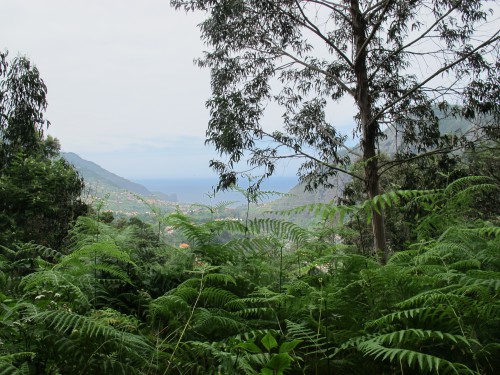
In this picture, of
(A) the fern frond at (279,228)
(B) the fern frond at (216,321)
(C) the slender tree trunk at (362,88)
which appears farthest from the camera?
(C) the slender tree trunk at (362,88)

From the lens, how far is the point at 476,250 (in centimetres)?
203

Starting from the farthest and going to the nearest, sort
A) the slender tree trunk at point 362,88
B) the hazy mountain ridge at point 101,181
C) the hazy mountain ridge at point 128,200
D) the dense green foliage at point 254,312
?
1. the slender tree trunk at point 362,88
2. the hazy mountain ridge at point 101,181
3. the hazy mountain ridge at point 128,200
4. the dense green foliage at point 254,312

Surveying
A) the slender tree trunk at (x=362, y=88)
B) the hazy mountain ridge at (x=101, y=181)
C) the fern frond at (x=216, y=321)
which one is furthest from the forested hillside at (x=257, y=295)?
the slender tree trunk at (x=362, y=88)

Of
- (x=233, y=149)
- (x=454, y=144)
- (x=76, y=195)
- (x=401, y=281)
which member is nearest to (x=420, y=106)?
(x=454, y=144)

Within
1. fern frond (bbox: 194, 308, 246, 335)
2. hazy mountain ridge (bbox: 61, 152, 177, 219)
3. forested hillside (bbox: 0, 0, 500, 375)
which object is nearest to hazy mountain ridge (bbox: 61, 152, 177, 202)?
hazy mountain ridge (bbox: 61, 152, 177, 219)

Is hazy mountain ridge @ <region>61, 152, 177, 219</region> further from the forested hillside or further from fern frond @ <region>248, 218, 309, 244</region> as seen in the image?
fern frond @ <region>248, 218, 309, 244</region>

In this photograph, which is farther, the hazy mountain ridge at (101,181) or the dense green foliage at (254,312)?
the hazy mountain ridge at (101,181)

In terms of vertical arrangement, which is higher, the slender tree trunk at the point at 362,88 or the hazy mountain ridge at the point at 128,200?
the slender tree trunk at the point at 362,88

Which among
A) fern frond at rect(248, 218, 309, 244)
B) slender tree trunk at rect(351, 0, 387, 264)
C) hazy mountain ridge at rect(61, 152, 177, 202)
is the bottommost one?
fern frond at rect(248, 218, 309, 244)

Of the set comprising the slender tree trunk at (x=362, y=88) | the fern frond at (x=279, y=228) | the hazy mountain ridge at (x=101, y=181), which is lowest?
the fern frond at (x=279, y=228)

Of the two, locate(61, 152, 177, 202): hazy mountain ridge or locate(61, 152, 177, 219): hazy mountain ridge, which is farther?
locate(61, 152, 177, 202): hazy mountain ridge

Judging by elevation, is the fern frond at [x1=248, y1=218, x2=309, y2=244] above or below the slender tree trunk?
below

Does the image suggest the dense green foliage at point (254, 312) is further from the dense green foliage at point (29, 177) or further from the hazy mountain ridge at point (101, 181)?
the dense green foliage at point (29, 177)

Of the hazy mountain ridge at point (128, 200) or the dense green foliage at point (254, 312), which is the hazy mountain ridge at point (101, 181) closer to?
the hazy mountain ridge at point (128, 200)
